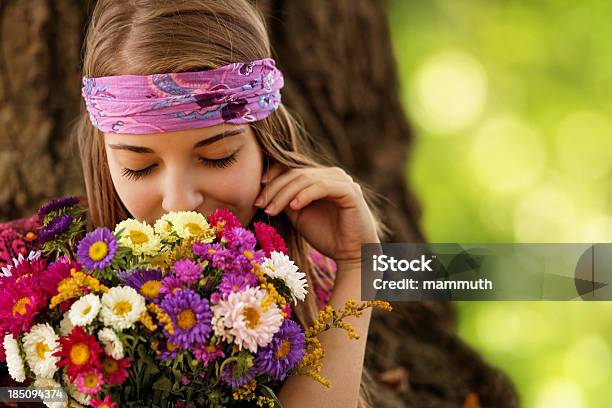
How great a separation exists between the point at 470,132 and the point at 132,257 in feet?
5.33

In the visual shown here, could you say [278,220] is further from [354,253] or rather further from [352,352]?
[352,352]

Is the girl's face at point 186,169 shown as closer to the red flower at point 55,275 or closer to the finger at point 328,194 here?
the finger at point 328,194

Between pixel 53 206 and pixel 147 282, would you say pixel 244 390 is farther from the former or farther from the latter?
pixel 53 206

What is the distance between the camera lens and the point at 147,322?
1.24m

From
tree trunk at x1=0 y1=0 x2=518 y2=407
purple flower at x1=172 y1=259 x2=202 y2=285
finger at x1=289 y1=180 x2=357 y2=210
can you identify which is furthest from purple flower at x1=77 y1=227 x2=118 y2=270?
tree trunk at x1=0 y1=0 x2=518 y2=407

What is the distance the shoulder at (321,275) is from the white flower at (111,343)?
2.58 ft

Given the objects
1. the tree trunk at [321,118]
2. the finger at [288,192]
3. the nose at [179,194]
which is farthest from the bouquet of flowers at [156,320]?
the tree trunk at [321,118]

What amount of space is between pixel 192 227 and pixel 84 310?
24 cm

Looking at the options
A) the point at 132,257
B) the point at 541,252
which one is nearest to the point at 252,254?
the point at 132,257

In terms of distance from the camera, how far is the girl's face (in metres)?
1.60

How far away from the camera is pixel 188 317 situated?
1.27m

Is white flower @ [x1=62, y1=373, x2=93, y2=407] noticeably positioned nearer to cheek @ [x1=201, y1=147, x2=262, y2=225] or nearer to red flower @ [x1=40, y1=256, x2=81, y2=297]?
red flower @ [x1=40, y1=256, x2=81, y2=297]

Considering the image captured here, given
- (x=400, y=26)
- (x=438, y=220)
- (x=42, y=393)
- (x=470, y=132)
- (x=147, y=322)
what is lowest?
(x=42, y=393)

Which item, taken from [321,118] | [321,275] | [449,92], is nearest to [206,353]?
[321,275]
